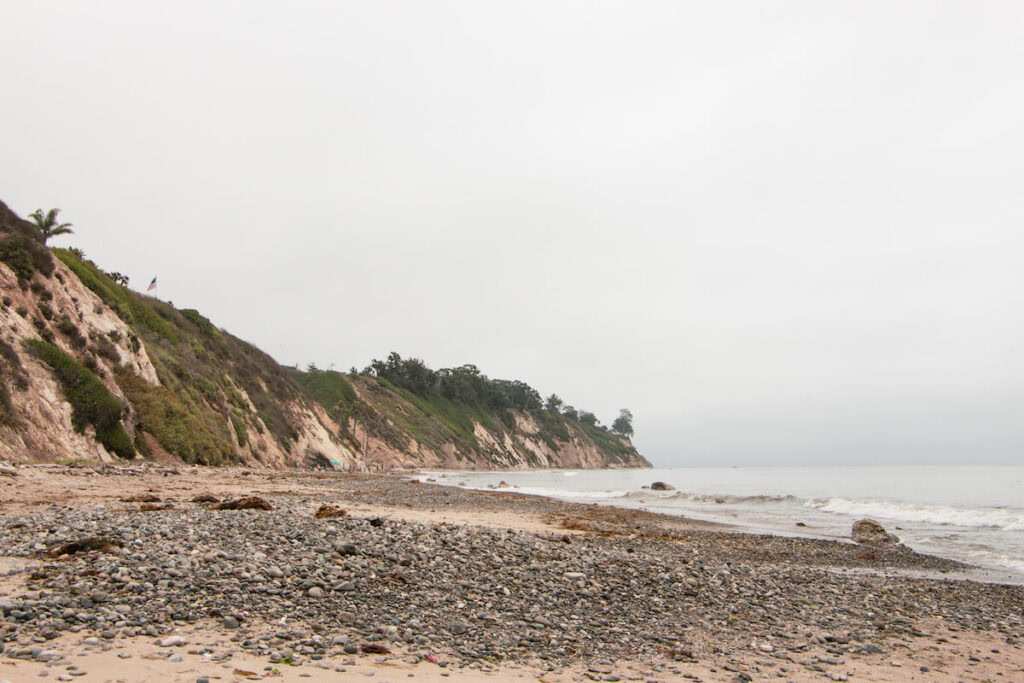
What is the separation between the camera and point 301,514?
14.8 meters

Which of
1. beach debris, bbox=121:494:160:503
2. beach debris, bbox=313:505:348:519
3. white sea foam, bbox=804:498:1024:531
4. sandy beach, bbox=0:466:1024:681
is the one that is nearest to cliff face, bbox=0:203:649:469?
beach debris, bbox=121:494:160:503

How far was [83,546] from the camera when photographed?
8977 millimetres

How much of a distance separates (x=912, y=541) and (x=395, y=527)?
20.6m

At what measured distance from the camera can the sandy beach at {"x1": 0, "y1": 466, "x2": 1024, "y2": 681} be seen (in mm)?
5996

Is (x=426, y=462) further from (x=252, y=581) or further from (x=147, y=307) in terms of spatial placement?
(x=252, y=581)

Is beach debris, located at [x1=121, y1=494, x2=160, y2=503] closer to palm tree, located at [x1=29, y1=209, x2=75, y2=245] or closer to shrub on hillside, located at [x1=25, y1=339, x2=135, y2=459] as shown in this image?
shrub on hillside, located at [x1=25, y1=339, x2=135, y2=459]

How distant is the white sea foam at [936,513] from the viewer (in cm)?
2902

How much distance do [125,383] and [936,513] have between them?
4421cm

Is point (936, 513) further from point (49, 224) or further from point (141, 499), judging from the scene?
point (49, 224)

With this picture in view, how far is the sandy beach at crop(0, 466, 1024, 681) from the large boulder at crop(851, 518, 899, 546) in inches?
291

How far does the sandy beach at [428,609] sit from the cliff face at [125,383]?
1374cm

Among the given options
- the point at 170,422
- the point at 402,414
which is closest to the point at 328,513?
the point at 170,422

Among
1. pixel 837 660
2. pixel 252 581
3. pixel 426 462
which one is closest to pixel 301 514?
pixel 252 581

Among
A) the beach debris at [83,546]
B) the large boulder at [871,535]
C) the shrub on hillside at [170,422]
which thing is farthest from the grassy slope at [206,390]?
the large boulder at [871,535]
